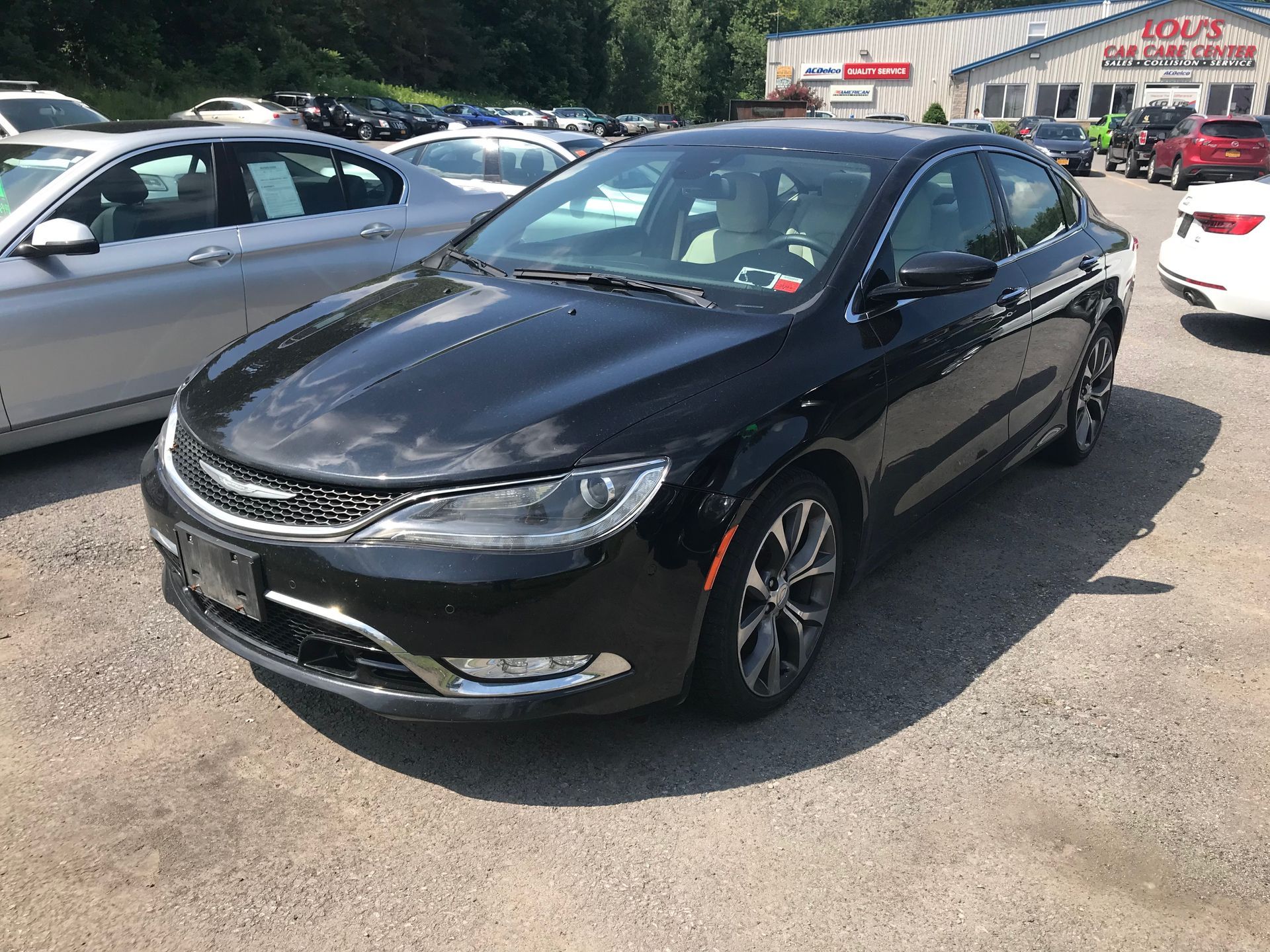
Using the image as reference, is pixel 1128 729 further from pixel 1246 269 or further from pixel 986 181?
pixel 1246 269

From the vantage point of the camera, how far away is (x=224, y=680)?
131 inches

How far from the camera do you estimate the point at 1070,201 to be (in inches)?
201

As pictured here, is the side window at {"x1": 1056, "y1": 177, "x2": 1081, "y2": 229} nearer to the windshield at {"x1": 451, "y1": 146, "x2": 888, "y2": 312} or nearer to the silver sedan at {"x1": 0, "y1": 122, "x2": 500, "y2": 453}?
the windshield at {"x1": 451, "y1": 146, "x2": 888, "y2": 312}

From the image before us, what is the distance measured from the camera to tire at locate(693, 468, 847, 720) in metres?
2.84

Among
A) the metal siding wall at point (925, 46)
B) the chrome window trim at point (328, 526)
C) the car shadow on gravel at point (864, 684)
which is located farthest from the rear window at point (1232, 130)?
the metal siding wall at point (925, 46)

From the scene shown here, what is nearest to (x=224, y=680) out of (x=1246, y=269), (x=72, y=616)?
(x=72, y=616)

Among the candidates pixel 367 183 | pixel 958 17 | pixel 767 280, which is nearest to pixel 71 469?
pixel 367 183

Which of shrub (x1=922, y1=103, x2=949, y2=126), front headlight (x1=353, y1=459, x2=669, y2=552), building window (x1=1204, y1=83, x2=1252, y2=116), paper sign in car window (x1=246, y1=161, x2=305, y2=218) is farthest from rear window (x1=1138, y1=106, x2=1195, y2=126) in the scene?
front headlight (x1=353, y1=459, x2=669, y2=552)

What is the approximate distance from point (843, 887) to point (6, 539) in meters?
3.54

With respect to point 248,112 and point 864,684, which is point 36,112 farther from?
point 248,112

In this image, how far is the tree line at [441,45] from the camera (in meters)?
39.8

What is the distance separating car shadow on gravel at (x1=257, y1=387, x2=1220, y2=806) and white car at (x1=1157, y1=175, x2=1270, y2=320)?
129 inches

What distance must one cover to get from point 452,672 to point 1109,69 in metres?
57.0

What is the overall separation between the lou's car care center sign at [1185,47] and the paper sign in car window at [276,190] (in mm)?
54041
